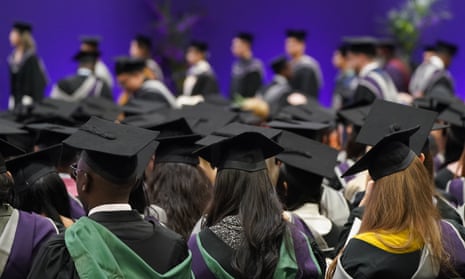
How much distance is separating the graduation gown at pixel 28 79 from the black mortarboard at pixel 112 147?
8704 mm

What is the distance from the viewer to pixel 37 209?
3.82 m

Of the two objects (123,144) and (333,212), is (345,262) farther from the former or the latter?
(333,212)

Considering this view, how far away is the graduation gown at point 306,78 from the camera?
12.3m

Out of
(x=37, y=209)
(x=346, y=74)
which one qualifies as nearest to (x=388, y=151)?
(x=37, y=209)

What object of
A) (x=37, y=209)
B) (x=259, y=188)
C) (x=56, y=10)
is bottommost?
(x=56, y=10)

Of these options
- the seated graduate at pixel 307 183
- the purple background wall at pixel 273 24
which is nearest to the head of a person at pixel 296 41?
the purple background wall at pixel 273 24

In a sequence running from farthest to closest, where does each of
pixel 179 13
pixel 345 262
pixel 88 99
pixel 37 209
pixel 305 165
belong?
1. pixel 179 13
2. pixel 88 99
3. pixel 305 165
4. pixel 37 209
5. pixel 345 262

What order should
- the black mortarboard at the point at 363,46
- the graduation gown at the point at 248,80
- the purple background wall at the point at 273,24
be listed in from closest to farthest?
the black mortarboard at the point at 363,46 → the graduation gown at the point at 248,80 → the purple background wall at the point at 273,24

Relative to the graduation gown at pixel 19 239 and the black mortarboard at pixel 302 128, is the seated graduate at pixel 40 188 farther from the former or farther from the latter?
the black mortarboard at pixel 302 128

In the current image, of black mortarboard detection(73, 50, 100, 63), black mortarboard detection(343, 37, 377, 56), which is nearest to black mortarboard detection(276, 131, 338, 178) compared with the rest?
black mortarboard detection(343, 37, 377, 56)

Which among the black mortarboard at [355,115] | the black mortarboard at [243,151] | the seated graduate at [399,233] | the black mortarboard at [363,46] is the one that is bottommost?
the black mortarboard at [363,46]

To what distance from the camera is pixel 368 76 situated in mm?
10031

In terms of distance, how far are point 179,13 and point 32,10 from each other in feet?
13.2

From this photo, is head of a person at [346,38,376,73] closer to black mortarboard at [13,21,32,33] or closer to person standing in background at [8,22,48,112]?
person standing in background at [8,22,48,112]
